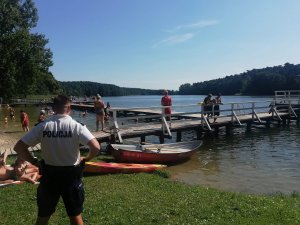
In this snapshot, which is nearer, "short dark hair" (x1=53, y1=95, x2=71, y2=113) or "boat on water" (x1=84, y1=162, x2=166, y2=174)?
"short dark hair" (x1=53, y1=95, x2=71, y2=113)

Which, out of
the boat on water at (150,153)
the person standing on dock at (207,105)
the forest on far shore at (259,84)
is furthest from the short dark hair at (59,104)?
the forest on far shore at (259,84)

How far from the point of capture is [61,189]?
481 centimetres

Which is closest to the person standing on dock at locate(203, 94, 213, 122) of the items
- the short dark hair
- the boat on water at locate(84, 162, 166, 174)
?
the boat on water at locate(84, 162, 166, 174)

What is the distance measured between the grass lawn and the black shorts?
6.82ft

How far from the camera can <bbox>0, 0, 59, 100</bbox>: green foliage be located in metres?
39.1

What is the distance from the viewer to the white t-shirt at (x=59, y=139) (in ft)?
15.8

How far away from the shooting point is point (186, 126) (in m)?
23.3

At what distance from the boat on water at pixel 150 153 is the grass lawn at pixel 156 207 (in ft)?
15.7

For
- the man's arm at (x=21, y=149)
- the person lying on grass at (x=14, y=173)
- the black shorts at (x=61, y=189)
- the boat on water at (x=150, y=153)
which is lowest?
the boat on water at (x=150, y=153)

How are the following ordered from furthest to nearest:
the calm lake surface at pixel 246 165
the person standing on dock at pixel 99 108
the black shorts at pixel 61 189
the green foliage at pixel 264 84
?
the green foliage at pixel 264 84 < the person standing on dock at pixel 99 108 < the calm lake surface at pixel 246 165 < the black shorts at pixel 61 189

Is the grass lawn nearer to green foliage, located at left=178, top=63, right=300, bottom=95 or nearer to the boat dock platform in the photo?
the boat dock platform

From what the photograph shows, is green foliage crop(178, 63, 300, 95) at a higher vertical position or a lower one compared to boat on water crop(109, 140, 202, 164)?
higher

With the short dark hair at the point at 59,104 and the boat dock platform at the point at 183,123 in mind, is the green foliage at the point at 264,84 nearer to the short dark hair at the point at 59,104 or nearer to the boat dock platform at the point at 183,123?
the boat dock platform at the point at 183,123

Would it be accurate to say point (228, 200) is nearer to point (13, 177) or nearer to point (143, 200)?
point (143, 200)
